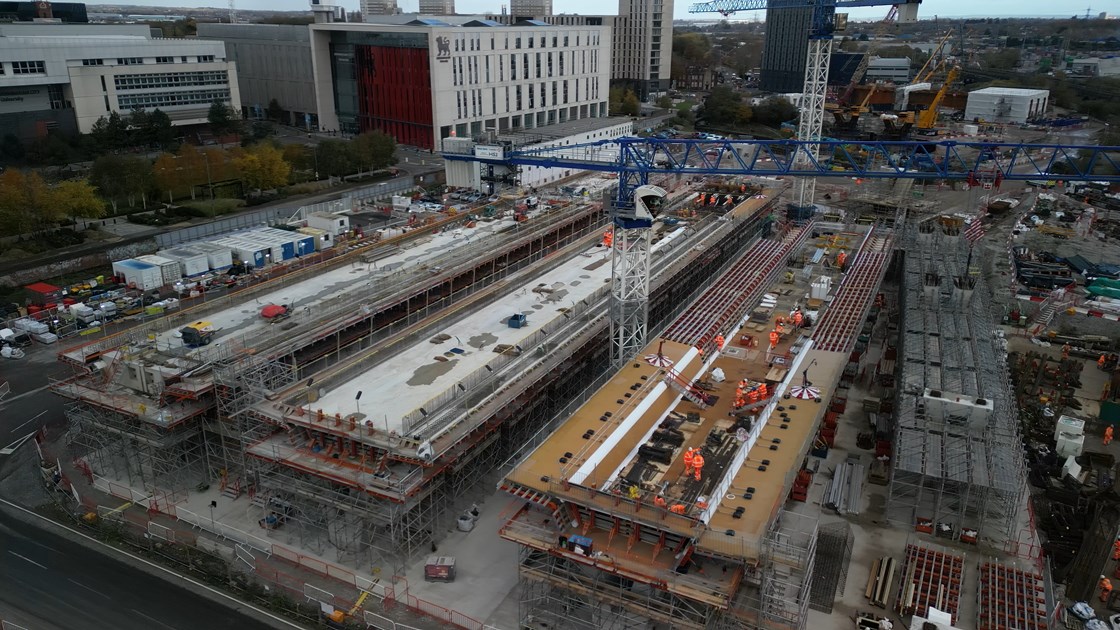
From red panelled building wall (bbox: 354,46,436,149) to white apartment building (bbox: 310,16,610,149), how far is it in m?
0.12

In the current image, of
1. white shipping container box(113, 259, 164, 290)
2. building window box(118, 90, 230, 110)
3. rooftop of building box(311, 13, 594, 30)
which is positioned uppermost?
rooftop of building box(311, 13, 594, 30)

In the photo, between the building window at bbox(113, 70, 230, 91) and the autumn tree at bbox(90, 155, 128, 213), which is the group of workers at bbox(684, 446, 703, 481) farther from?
the building window at bbox(113, 70, 230, 91)

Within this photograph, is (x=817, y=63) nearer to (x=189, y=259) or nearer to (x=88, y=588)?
(x=189, y=259)

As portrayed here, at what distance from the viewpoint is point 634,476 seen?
79.6 ft

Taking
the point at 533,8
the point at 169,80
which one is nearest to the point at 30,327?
the point at 169,80

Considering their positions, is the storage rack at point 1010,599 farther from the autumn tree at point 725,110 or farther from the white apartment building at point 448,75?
the autumn tree at point 725,110

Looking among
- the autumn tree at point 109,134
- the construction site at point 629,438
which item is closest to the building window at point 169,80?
the autumn tree at point 109,134

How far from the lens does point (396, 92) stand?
300ft

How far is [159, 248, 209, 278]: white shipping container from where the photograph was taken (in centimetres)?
5125

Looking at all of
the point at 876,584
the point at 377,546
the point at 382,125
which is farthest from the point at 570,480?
the point at 382,125

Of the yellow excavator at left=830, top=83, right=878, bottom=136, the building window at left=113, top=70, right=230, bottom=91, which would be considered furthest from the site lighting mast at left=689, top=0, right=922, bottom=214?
the building window at left=113, top=70, right=230, bottom=91

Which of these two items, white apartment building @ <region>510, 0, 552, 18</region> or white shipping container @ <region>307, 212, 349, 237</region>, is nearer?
white shipping container @ <region>307, 212, 349, 237</region>

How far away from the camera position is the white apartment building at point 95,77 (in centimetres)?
7656

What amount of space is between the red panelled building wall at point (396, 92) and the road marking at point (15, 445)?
61.2m
